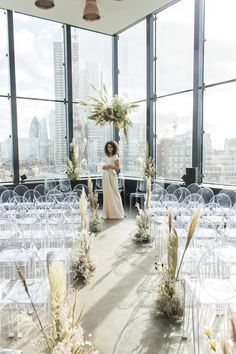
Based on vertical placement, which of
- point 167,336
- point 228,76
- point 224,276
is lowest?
point 167,336

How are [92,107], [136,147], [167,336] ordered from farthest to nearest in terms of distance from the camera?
1. [136,147]
2. [92,107]
3. [167,336]

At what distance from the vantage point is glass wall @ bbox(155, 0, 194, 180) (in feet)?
24.6

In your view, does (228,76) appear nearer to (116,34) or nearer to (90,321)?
(116,34)

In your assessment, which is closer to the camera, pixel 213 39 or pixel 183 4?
pixel 213 39

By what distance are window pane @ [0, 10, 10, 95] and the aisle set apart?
5.24 m

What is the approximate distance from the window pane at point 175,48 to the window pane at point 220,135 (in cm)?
83

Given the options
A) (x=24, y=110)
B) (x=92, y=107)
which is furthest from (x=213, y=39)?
(x=24, y=110)

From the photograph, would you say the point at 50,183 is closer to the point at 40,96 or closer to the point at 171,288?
the point at 40,96

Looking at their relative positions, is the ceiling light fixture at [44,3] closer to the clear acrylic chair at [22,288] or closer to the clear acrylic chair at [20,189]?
the clear acrylic chair at [20,189]

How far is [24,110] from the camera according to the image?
8.43 metres

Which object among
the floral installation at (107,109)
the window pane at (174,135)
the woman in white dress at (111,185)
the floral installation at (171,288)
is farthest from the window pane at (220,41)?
the floral installation at (171,288)

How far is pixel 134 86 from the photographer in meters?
9.24

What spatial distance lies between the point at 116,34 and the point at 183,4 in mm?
2651

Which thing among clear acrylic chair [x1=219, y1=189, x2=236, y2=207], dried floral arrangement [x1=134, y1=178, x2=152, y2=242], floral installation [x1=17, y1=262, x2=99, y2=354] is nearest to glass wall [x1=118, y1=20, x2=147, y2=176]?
clear acrylic chair [x1=219, y1=189, x2=236, y2=207]
